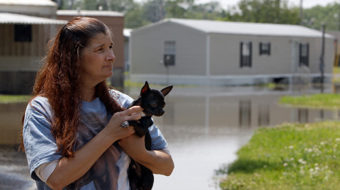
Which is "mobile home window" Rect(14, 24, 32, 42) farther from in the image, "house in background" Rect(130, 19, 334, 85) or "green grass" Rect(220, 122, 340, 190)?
"green grass" Rect(220, 122, 340, 190)

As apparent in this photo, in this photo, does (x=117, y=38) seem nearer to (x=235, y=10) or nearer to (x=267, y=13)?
(x=267, y=13)

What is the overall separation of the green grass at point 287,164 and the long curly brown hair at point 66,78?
5.10 meters

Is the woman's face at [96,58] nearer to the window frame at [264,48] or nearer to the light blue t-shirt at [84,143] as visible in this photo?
the light blue t-shirt at [84,143]

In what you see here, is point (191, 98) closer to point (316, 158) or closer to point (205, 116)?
point (205, 116)

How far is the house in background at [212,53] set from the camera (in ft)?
105

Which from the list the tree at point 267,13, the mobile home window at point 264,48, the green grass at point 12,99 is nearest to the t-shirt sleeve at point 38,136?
the green grass at point 12,99

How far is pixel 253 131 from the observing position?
14320mm

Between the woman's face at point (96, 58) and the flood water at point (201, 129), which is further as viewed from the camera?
the flood water at point (201, 129)

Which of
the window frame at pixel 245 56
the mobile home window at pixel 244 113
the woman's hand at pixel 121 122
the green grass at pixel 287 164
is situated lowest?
A: the mobile home window at pixel 244 113

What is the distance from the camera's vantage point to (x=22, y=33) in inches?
934

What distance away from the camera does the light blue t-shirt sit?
2307 mm

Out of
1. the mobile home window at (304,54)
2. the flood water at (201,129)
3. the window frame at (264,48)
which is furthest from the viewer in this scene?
the mobile home window at (304,54)

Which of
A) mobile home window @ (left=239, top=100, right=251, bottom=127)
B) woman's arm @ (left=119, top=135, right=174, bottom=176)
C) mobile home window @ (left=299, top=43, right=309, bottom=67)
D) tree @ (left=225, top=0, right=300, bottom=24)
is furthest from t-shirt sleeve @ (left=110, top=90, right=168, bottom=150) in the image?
tree @ (left=225, top=0, right=300, bottom=24)

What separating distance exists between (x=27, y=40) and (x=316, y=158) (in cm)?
1666
